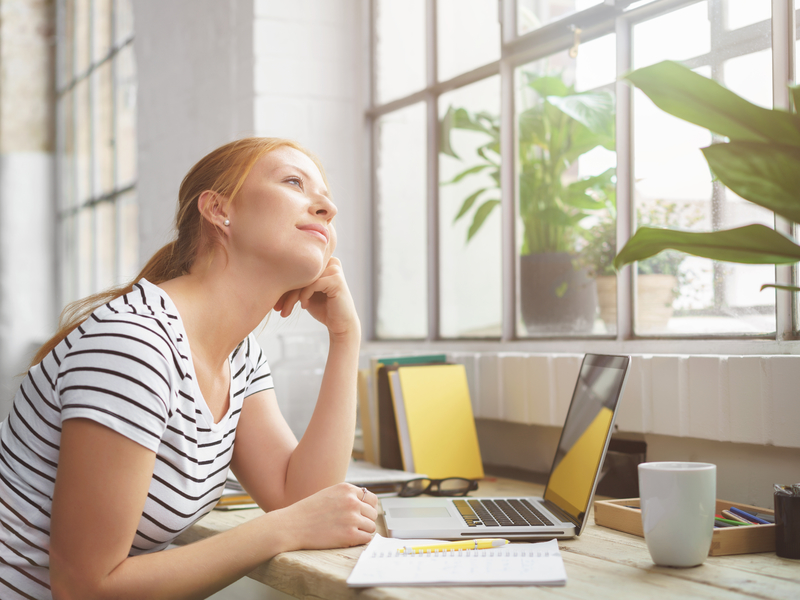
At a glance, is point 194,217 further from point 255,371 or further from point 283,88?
point 283,88

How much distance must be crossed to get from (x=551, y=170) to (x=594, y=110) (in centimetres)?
19

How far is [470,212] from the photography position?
6.48 feet

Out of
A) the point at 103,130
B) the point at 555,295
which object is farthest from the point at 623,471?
the point at 103,130

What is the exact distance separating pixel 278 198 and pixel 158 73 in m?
1.99

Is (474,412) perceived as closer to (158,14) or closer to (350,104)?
(350,104)

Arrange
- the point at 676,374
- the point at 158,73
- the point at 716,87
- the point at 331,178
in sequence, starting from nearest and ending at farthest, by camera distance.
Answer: the point at 716,87, the point at 676,374, the point at 331,178, the point at 158,73

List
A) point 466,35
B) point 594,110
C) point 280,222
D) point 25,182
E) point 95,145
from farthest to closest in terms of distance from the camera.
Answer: point 25,182
point 95,145
point 466,35
point 594,110
point 280,222

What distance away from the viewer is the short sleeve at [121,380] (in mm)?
858

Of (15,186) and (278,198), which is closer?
(278,198)

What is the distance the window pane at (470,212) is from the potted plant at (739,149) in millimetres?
1076

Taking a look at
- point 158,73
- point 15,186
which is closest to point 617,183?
point 158,73

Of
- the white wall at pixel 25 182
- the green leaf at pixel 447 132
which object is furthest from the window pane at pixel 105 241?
the green leaf at pixel 447 132

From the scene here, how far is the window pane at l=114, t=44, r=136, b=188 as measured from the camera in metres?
3.91

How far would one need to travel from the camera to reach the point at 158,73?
9.25ft
